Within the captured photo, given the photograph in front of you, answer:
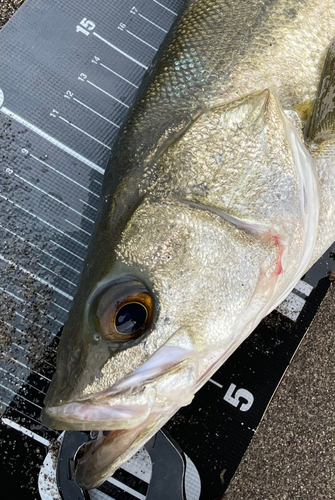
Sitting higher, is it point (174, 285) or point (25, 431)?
point (174, 285)

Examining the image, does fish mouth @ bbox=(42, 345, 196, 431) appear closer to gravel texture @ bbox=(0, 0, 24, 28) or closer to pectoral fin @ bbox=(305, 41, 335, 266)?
pectoral fin @ bbox=(305, 41, 335, 266)

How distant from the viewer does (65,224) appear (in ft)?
5.80

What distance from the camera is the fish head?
1.00 metres

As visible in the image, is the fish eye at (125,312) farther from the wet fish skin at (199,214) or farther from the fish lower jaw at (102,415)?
the fish lower jaw at (102,415)

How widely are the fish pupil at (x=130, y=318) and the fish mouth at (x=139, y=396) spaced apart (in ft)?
0.31

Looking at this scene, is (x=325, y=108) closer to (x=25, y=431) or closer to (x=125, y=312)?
(x=125, y=312)

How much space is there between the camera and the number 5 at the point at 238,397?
70.1 inches

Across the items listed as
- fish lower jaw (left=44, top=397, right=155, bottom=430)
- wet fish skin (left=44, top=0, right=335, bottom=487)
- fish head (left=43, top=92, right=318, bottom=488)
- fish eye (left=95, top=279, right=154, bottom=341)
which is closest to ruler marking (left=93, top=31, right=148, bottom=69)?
wet fish skin (left=44, top=0, right=335, bottom=487)

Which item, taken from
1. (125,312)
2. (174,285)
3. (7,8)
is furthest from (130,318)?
(7,8)

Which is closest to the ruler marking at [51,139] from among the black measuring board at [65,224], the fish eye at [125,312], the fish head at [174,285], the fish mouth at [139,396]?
the black measuring board at [65,224]

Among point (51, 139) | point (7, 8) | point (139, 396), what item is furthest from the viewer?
point (7, 8)

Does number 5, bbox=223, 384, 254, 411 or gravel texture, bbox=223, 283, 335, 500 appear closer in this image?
number 5, bbox=223, 384, 254, 411

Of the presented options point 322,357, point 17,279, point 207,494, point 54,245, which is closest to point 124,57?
point 54,245

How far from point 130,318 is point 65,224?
0.87 metres
